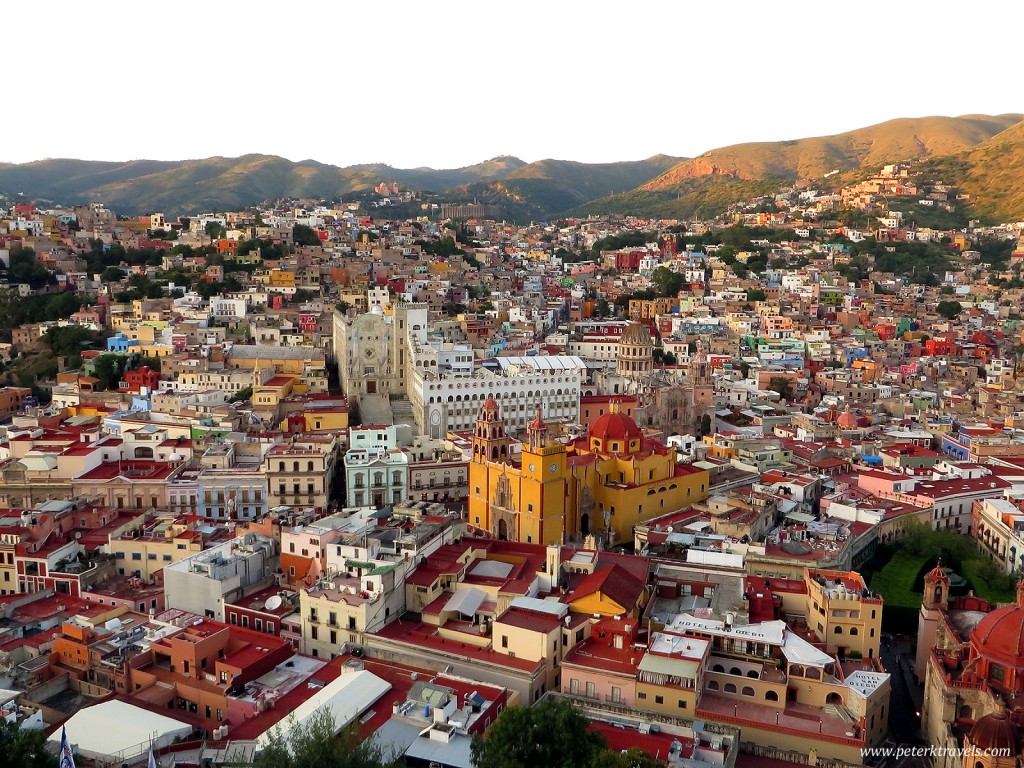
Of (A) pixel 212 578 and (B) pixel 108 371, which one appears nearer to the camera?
(A) pixel 212 578

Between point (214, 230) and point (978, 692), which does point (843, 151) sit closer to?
point (214, 230)

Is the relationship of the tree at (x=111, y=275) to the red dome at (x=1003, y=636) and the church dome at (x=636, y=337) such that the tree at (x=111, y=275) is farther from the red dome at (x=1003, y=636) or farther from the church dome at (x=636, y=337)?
the red dome at (x=1003, y=636)

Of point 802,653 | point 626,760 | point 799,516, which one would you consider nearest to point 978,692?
point 802,653

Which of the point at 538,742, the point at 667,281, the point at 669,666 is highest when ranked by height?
the point at 667,281

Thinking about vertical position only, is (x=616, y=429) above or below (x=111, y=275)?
below

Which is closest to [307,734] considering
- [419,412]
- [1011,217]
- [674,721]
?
[674,721]

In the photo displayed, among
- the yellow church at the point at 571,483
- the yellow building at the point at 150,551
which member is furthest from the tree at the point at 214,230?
the yellow church at the point at 571,483
